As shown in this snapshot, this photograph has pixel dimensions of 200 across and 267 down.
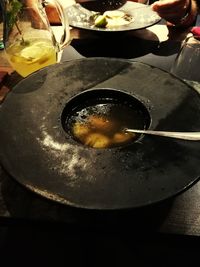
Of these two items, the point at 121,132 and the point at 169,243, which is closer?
the point at 169,243

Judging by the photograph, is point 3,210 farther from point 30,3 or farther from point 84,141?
point 30,3

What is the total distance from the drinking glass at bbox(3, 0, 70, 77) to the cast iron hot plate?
18 centimetres

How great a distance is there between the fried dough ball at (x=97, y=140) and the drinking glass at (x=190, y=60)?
1.49ft

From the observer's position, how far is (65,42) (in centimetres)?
117

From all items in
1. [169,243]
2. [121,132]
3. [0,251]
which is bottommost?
[0,251]

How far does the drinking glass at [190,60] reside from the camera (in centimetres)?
104

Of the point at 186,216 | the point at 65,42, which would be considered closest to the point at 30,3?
the point at 65,42

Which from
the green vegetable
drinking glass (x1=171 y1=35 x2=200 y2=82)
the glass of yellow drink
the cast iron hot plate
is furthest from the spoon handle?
the green vegetable

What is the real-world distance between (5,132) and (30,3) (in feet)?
1.85

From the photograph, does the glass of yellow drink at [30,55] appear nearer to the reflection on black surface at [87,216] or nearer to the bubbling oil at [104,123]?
the bubbling oil at [104,123]

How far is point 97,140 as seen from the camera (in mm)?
782

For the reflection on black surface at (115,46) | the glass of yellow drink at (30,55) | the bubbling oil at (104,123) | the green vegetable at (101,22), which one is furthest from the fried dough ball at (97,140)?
the green vegetable at (101,22)

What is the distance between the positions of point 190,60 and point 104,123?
428 mm

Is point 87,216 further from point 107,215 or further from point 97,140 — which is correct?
point 97,140
